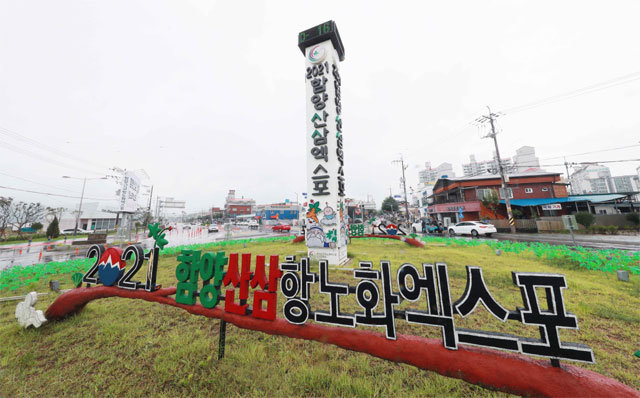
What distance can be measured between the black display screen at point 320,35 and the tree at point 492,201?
964 inches

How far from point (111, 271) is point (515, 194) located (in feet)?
119

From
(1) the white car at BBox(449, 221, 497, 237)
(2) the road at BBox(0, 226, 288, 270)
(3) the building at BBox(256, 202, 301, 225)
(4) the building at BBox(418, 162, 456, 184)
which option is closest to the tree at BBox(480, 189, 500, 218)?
(1) the white car at BBox(449, 221, 497, 237)

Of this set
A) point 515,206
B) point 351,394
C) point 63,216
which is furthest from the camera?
point 63,216

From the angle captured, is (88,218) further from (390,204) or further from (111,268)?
(390,204)

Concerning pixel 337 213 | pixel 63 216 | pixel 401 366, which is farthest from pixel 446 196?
pixel 63 216

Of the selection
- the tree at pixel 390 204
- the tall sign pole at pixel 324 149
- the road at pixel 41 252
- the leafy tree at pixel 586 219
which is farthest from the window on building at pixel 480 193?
the road at pixel 41 252

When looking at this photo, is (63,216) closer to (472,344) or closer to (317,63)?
(317,63)

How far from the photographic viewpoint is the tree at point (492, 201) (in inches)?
948

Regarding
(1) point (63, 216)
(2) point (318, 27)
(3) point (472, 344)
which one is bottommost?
(3) point (472, 344)

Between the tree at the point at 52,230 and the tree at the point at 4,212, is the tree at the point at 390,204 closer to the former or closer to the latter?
the tree at the point at 52,230

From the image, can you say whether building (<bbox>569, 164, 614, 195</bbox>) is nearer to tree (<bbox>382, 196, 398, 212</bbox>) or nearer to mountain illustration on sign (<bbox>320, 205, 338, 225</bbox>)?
tree (<bbox>382, 196, 398, 212</bbox>)

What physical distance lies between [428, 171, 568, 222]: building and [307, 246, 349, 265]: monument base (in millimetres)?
Result: 22849

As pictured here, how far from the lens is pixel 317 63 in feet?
33.3

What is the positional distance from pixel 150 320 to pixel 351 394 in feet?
14.2
